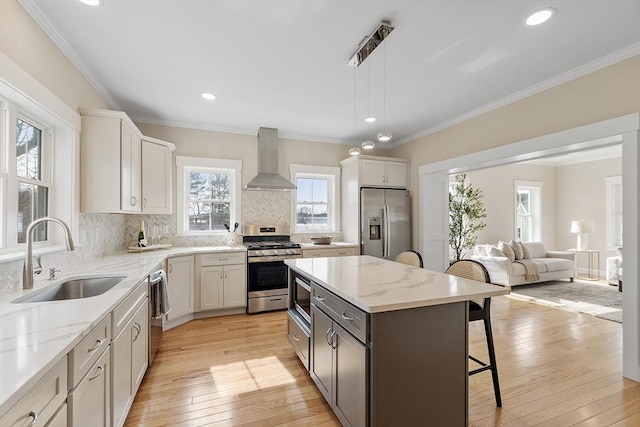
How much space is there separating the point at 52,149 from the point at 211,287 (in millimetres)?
2247

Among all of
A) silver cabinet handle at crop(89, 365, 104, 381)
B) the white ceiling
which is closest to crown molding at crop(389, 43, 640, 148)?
the white ceiling

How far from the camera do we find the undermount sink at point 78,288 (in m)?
1.94

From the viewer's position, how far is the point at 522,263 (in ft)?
18.7

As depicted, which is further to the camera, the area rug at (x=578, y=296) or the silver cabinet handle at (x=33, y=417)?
the area rug at (x=578, y=296)

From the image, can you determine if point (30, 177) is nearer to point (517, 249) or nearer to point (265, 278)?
point (265, 278)

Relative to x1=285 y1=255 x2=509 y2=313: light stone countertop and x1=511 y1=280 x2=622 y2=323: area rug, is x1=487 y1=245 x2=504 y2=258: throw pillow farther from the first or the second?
x1=285 y1=255 x2=509 y2=313: light stone countertop

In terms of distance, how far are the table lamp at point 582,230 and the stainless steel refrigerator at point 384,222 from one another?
464 cm

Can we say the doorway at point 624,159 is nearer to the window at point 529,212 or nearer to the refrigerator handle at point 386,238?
the refrigerator handle at point 386,238

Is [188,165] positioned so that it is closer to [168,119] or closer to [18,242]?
[168,119]

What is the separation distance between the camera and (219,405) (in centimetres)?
213

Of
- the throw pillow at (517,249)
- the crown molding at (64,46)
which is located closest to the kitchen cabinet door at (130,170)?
the crown molding at (64,46)

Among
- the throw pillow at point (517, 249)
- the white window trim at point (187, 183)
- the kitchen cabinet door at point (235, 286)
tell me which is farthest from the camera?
the throw pillow at point (517, 249)

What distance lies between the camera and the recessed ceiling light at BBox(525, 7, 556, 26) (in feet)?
6.62

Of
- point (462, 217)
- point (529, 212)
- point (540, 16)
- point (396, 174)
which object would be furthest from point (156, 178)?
point (529, 212)
